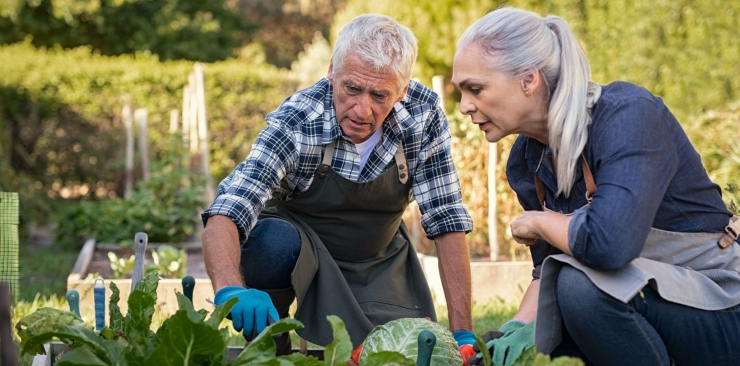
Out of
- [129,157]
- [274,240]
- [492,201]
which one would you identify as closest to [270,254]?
[274,240]

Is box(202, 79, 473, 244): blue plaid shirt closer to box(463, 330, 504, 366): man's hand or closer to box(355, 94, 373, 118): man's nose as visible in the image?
box(355, 94, 373, 118): man's nose

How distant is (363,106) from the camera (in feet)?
9.01

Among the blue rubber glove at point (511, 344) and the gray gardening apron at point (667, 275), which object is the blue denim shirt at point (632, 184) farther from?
the blue rubber glove at point (511, 344)

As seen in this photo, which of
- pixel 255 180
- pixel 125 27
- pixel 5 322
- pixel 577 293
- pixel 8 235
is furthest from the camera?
pixel 125 27

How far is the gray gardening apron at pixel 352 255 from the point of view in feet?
9.58

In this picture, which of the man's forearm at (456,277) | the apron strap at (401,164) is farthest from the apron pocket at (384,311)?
the apron strap at (401,164)

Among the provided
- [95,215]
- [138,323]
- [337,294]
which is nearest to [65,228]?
[95,215]

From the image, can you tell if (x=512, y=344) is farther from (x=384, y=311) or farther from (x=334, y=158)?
(x=334, y=158)

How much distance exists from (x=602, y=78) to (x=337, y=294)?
20.2ft

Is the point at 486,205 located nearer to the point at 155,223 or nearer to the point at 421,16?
the point at 155,223

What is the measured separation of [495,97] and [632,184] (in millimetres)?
454

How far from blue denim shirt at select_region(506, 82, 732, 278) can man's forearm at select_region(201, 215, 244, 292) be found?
987 millimetres

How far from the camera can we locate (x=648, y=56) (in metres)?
7.84

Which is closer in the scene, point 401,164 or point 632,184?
point 632,184
